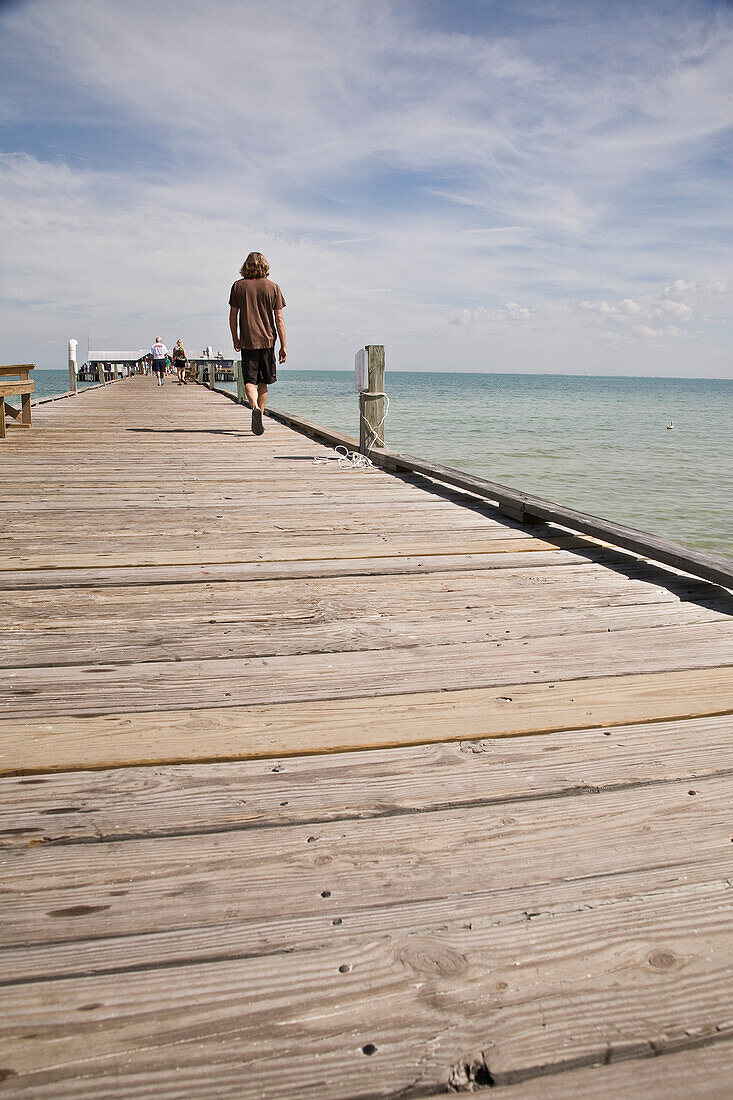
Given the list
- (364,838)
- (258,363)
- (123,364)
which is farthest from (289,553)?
(123,364)

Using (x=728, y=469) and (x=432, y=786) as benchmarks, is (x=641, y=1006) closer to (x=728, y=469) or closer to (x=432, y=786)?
(x=432, y=786)

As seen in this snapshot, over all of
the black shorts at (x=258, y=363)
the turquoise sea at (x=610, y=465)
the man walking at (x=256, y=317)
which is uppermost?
the man walking at (x=256, y=317)

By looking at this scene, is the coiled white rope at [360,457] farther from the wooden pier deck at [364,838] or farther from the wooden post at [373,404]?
the wooden pier deck at [364,838]

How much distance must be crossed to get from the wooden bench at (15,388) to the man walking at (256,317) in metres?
2.41

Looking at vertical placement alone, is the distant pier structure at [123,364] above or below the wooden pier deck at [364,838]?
above

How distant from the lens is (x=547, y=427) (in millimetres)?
31031

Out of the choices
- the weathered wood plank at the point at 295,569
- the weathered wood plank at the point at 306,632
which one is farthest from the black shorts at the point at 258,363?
the weathered wood plank at the point at 306,632

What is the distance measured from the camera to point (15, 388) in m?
8.02

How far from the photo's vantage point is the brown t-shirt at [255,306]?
7.39 metres

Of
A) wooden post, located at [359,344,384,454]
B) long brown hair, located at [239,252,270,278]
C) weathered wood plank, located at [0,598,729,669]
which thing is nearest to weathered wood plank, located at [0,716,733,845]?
weathered wood plank, located at [0,598,729,669]

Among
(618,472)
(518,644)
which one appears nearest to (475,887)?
(518,644)

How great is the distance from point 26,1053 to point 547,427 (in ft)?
104

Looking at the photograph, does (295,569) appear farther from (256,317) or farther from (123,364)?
(123,364)

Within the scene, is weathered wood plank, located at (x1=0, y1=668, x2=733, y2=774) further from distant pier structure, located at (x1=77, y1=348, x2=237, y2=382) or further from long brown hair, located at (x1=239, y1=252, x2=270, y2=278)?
distant pier structure, located at (x1=77, y1=348, x2=237, y2=382)
